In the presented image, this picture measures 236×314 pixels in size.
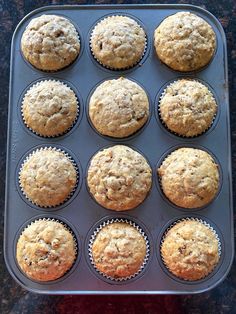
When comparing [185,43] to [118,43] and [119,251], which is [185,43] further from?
[119,251]

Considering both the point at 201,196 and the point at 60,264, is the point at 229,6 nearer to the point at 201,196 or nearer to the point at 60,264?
the point at 201,196

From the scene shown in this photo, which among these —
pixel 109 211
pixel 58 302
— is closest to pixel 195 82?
pixel 109 211

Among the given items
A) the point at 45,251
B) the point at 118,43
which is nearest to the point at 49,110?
the point at 118,43

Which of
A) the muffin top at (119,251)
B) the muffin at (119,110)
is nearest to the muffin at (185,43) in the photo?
the muffin at (119,110)

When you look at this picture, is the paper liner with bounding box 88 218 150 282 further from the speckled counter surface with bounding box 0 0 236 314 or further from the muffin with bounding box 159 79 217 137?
the muffin with bounding box 159 79 217 137

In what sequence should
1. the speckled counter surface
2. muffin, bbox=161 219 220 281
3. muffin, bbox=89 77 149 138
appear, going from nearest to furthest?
1. muffin, bbox=161 219 220 281
2. muffin, bbox=89 77 149 138
3. the speckled counter surface

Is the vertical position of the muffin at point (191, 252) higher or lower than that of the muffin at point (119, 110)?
lower

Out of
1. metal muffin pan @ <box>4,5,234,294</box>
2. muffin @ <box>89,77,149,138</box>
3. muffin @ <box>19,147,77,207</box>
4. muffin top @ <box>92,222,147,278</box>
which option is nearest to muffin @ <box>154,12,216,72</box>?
metal muffin pan @ <box>4,5,234,294</box>

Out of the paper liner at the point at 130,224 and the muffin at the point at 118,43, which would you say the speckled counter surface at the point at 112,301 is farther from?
the muffin at the point at 118,43
